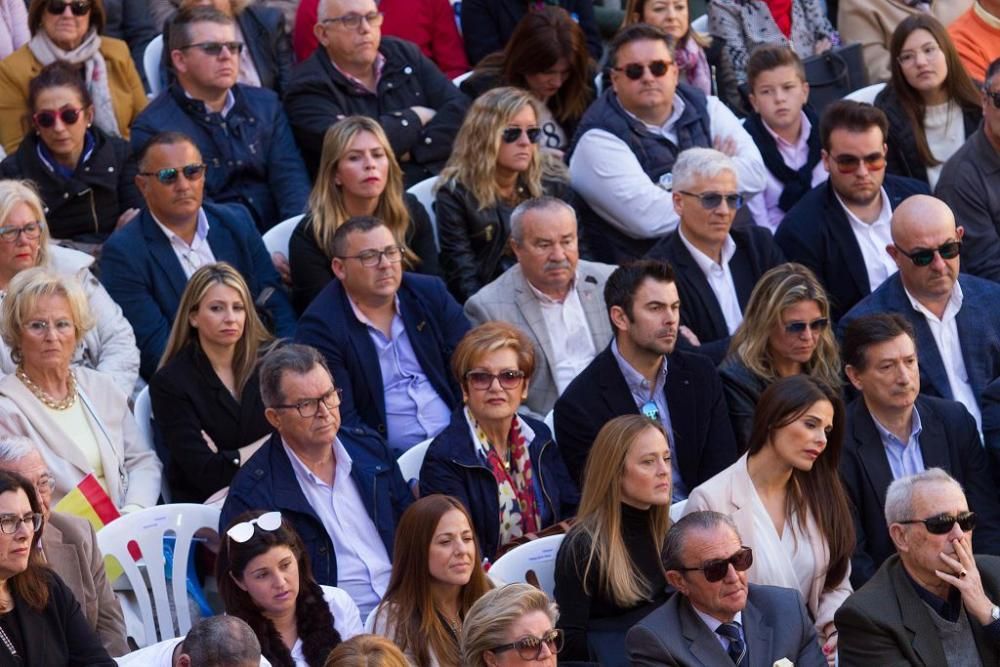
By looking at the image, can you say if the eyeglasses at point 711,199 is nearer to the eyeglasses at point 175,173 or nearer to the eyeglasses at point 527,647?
the eyeglasses at point 175,173

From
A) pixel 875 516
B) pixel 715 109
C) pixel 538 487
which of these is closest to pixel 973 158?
pixel 715 109

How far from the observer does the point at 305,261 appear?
7988 mm

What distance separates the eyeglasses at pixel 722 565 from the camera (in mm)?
5969

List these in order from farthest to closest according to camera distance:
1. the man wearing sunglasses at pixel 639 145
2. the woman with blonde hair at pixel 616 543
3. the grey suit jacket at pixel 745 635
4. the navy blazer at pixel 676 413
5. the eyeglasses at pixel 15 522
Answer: the man wearing sunglasses at pixel 639 145 < the navy blazer at pixel 676 413 < the woman with blonde hair at pixel 616 543 < the grey suit jacket at pixel 745 635 < the eyeglasses at pixel 15 522

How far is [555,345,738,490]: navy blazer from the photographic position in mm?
7184

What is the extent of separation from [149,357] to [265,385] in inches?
45.4

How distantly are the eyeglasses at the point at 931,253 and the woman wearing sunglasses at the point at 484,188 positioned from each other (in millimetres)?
1641

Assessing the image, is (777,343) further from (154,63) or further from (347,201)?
(154,63)

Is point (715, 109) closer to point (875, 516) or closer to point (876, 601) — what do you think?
point (875, 516)

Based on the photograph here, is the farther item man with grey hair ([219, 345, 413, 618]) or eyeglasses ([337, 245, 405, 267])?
eyeglasses ([337, 245, 405, 267])

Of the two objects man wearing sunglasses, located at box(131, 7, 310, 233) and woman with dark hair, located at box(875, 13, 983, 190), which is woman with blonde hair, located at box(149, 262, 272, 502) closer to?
man wearing sunglasses, located at box(131, 7, 310, 233)

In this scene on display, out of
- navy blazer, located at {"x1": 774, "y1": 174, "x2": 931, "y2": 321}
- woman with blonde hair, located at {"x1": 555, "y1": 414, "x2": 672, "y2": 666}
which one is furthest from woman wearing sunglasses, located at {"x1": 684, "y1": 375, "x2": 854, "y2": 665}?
navy blazer, located at {"x1": 774, "y1": 174, "x2": 931, "y2": 321}

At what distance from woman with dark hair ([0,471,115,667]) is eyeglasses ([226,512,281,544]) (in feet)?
1.66

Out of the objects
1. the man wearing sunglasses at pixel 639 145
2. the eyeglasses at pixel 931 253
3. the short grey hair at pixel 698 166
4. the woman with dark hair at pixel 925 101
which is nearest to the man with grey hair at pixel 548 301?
the short grey hair at pixel 698 166
